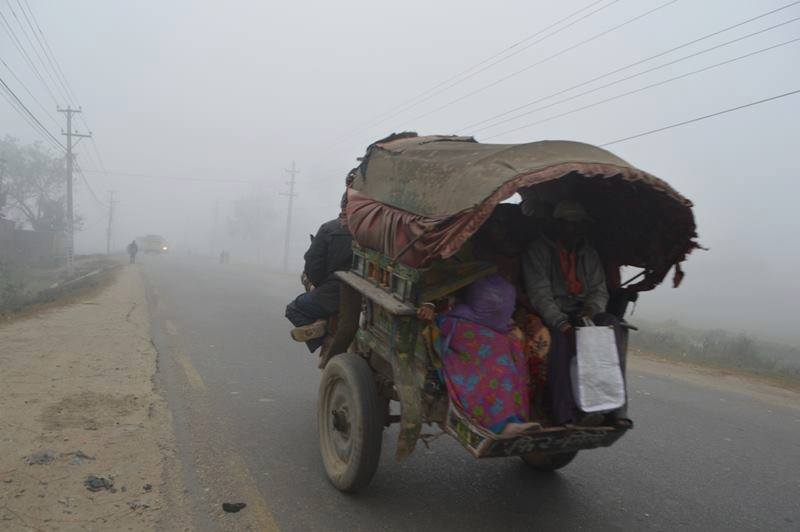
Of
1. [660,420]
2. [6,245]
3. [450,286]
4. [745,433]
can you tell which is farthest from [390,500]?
[6,245]

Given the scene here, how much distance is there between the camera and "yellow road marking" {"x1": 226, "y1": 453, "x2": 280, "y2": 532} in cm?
339

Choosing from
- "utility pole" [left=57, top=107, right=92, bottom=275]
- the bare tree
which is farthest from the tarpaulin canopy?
the bare tree

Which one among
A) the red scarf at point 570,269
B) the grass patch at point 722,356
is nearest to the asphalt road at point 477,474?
the red scarf at point 570,269

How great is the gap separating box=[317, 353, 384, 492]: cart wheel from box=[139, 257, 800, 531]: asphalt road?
17 cm

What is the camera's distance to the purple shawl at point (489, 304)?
11.5 feet

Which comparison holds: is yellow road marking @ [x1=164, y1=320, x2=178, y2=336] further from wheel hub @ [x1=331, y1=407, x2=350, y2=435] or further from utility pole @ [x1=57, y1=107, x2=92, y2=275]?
utility pole @ [x1=57, y1=107, x2=92, y2=275]

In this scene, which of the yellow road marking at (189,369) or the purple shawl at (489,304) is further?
the yellow road marking at (189,369)

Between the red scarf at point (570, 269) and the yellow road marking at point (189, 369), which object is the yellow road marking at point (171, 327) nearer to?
the yellow road marking at point (189, 369)

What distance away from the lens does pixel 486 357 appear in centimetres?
341

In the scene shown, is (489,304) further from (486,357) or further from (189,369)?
(189,369)

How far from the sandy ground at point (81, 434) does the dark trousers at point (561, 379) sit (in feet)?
7.90

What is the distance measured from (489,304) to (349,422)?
1311 millimetres

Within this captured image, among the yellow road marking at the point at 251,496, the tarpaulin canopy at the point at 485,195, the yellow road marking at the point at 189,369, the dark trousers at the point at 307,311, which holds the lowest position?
the yellow road marking at the point at 189,369

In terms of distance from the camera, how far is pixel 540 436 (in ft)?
10.1
